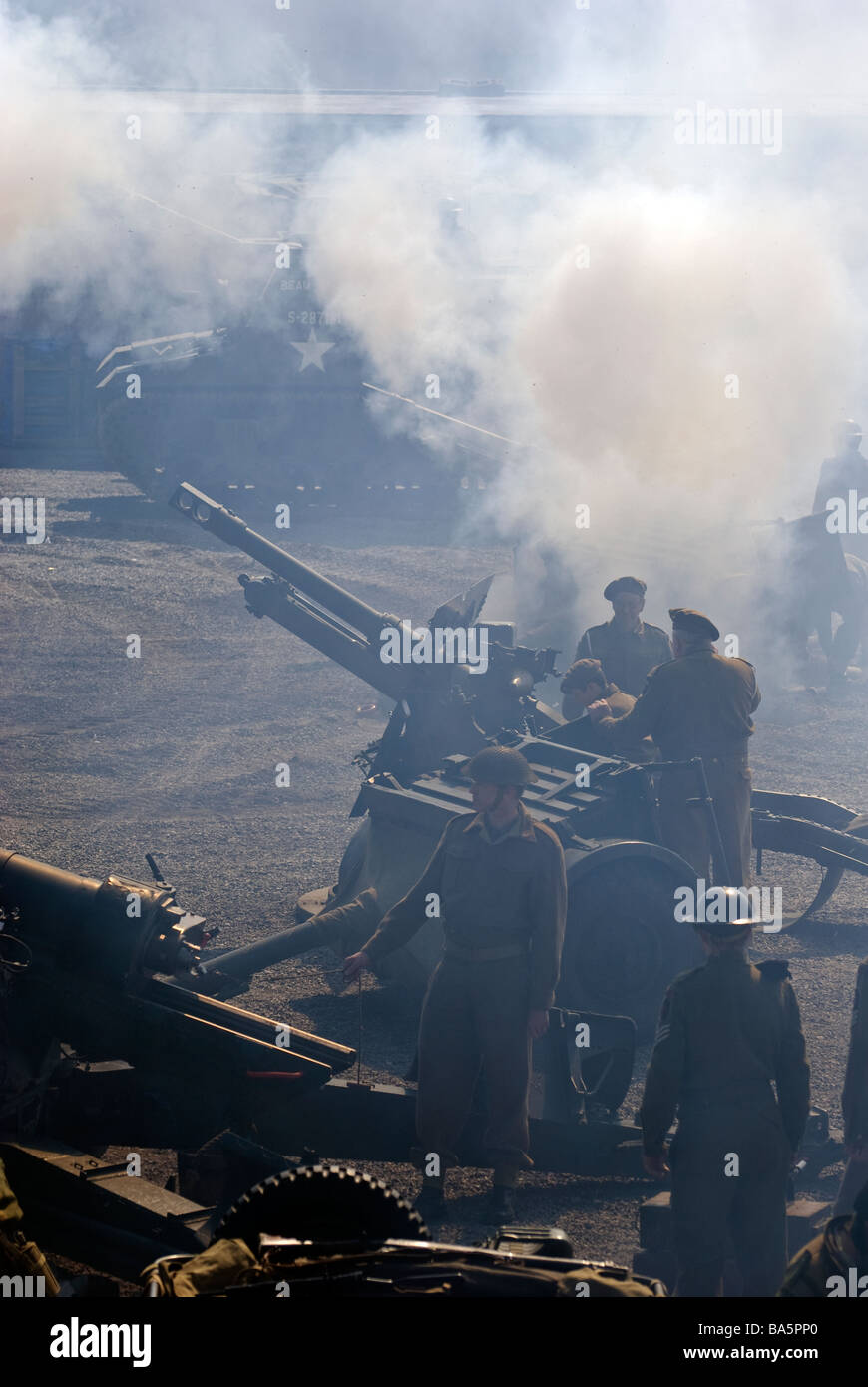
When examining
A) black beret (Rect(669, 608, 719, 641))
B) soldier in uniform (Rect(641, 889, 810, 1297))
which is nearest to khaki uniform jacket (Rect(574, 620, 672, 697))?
black beret (Rect(669, 608, 719, 641))

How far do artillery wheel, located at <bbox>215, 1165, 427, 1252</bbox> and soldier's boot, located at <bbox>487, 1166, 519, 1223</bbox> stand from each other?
205 cm

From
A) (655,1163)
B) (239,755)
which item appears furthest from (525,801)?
(239,755)

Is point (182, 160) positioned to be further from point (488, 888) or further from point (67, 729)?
point (488, 888)

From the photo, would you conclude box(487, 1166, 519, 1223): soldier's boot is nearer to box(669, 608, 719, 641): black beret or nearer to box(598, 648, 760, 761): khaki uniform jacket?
box(598, 648, 760, 761): khaki uniform jacket

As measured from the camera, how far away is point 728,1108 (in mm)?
4953

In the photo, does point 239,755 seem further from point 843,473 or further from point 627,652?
point 843,473

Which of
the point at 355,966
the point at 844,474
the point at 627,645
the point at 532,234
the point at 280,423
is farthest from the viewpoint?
the point at 532,234

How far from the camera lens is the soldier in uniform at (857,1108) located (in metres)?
5.34

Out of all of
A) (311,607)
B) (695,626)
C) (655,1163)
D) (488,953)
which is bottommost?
(655,1163)

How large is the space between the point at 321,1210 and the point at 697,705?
483cm

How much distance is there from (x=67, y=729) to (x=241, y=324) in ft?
37.7

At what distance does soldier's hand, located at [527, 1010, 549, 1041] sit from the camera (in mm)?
6137
